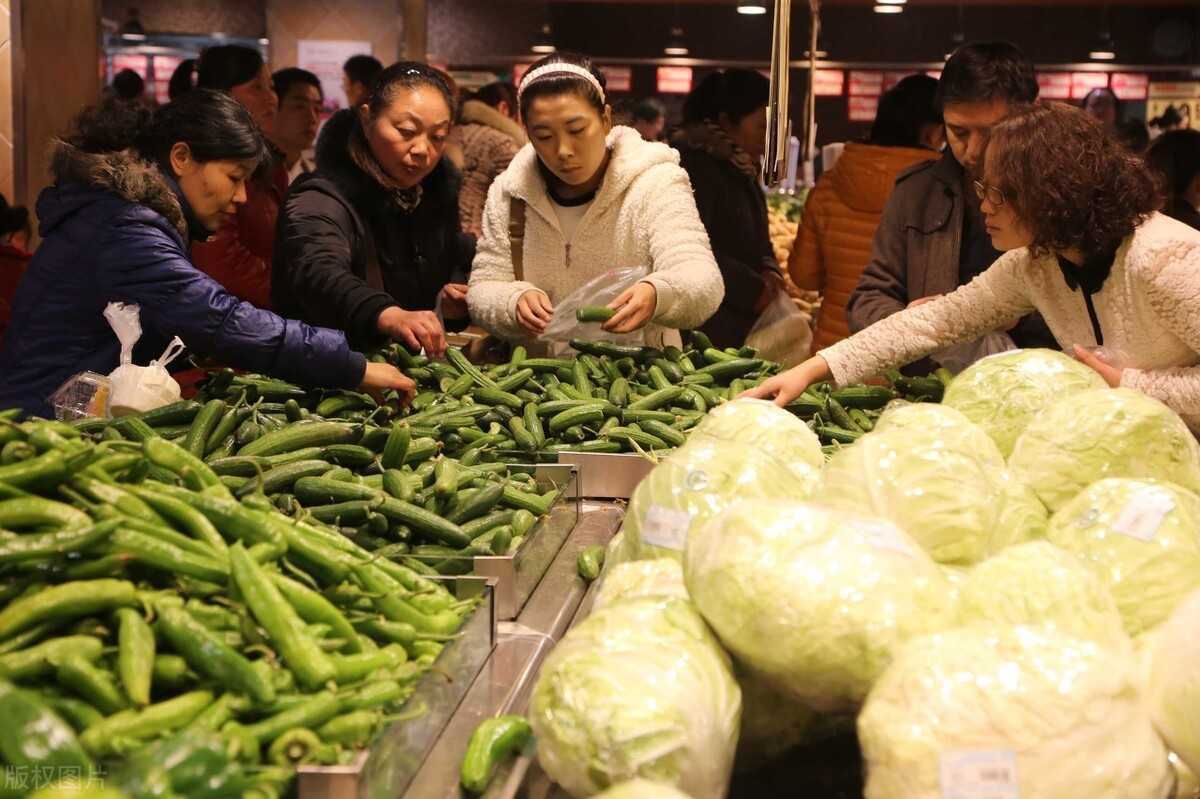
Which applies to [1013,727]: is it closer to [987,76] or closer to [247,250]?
[987,76]

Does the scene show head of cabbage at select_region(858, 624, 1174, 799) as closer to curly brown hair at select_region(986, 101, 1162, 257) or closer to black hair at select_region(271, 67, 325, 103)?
curly brown hair at select_region(986, 101, 1162, 257)

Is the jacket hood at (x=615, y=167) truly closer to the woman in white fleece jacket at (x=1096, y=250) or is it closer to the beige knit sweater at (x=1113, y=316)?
the beige knit sweater at (x=1113, y=316)

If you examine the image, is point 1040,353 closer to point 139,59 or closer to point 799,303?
point 799,303

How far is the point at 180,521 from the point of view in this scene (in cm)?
220

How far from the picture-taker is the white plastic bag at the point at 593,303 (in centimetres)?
471

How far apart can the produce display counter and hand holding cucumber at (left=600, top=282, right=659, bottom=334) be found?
105 centimetres

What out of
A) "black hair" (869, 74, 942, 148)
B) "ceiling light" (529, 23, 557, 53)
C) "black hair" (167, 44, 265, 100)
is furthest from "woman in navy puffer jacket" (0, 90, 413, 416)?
"ceiling light" (529, 23, 557, 53)

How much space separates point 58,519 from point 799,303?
748 centimetres

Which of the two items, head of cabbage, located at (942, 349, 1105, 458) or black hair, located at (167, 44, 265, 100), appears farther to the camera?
Answer: black hair, located at (167, 44, 265, 100)

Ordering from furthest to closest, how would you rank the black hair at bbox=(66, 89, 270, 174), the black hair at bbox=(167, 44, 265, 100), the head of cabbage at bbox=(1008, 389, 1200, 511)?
1. the black hair at bbox=(167, 44, 265, 100)
2. the black hair at bbox=(66, 89, 270, 174)
3. the head of cabbage at bbox=(1008, 389, 1200, 511)

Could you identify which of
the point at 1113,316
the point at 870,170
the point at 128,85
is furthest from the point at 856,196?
the point at 128,85

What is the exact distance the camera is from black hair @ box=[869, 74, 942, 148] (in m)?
5.87

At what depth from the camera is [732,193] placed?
20.5 ft

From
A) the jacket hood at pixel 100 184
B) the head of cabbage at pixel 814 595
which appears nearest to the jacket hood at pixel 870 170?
the jacket hood at pixel 100 184
